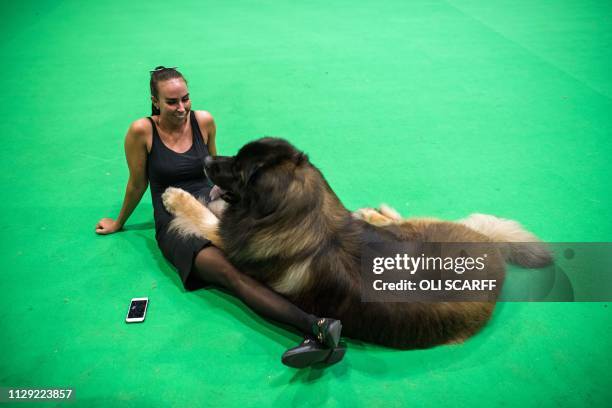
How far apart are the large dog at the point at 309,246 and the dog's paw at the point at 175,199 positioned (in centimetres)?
61

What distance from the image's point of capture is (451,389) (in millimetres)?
2707

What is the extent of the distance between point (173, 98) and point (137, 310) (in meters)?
1.57

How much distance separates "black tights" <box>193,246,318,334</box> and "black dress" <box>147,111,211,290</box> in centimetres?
15

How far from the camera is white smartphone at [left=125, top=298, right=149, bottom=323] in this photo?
310 cm

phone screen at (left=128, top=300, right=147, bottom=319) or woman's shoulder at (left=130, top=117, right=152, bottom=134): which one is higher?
woman's shoulder at (left=130, top=117, right=152, bottom=134)

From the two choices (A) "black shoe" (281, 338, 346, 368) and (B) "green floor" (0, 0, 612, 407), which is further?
(B) "green floor" (0, 0, 612, 407)

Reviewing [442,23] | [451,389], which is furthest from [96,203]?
[442,23]

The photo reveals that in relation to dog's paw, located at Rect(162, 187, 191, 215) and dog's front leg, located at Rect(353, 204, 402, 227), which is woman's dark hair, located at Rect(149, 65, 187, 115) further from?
dog's front leg, located at Rect(353, 204, 402, 227)

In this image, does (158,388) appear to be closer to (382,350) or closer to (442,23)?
(382,350)

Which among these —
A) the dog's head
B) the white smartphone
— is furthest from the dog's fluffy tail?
the white smartphone

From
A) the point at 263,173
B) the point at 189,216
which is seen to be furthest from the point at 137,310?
the point at 263,173

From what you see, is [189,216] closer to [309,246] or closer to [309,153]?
[309,246]

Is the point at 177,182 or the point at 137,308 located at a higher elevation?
the point at 177,182

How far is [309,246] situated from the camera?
104 inches
